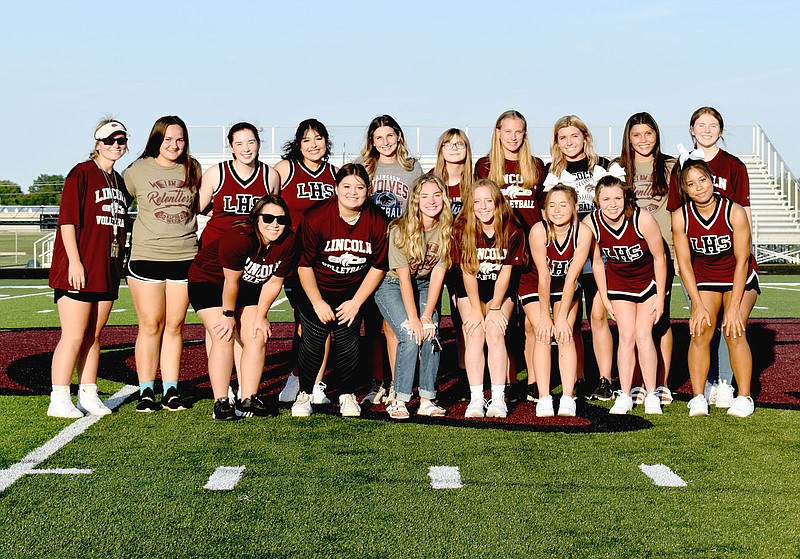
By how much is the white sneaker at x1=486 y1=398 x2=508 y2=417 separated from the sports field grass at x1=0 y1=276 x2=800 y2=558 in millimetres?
356

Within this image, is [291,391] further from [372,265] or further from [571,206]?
[571,206]

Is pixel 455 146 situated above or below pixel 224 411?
above

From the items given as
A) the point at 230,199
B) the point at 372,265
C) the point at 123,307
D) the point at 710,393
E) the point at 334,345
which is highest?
the point at 230,199

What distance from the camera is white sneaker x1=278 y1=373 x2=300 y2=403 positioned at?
20.2ft

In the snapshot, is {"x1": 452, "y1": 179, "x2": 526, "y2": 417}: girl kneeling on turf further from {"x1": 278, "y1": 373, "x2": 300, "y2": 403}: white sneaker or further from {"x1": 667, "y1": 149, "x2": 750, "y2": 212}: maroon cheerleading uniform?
{"x1": 667, "y1": 149, "x2": 750, "y2": 212}: maroon cheerleading uniform

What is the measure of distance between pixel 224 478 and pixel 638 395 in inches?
121

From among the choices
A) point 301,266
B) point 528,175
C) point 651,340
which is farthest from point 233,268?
point 651,340

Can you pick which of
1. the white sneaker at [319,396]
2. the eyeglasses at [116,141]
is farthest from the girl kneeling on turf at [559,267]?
the eyeglasses at [116,141]

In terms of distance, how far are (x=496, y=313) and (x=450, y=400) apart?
84 centimetres

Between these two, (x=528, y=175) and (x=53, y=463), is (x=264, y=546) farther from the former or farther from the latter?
(x=528, y=175)

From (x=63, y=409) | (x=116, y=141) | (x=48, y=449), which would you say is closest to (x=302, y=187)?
(x=116, y=141)

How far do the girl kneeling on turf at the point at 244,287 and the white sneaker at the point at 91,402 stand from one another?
70cm

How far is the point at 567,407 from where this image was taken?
18.3ft

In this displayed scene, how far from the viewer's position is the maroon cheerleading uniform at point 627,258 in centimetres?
579
